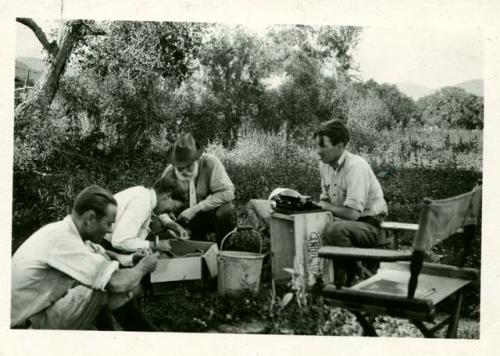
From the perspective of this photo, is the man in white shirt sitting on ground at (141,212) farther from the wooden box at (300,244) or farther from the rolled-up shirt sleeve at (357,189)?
the rolled-up shirt sleeve at (357,189)

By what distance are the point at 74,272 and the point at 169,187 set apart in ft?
3.73

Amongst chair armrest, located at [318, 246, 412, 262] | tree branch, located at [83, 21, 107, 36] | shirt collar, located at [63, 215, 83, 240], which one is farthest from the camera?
tree branch, located at [83, 21, 107, 36]

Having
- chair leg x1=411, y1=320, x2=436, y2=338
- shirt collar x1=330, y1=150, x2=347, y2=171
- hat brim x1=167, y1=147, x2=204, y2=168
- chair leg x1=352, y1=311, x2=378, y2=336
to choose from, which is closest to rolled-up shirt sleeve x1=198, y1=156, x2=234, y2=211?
hat brim x1=167, y1=147, x2=204, y2=168

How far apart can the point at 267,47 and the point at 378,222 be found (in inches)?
69.1

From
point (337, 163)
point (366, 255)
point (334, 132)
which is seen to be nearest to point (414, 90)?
point (334, 132)

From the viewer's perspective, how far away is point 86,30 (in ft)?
14.7

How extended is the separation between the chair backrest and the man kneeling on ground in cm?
198

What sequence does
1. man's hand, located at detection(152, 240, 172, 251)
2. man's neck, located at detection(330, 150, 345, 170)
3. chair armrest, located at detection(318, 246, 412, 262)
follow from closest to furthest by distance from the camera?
chair armrest, located at detection(318, 246, 412, 262), man's hand, located at detection(152, 240, 172, 251), man's neck, located at detection(330, 150, 345, 170)

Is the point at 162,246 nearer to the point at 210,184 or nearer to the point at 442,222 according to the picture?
the point at 210,184

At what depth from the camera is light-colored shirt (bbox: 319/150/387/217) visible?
4426 millimetres

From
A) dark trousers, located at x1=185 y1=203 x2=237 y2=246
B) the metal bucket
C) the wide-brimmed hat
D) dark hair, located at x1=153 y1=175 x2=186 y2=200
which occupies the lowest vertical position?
the metal bucket

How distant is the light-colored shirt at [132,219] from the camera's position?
4.25m

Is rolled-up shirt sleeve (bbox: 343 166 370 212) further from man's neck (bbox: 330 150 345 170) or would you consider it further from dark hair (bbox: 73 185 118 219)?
dark hair (bbox: 73 185 118 219)

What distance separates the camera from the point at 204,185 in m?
4.66
